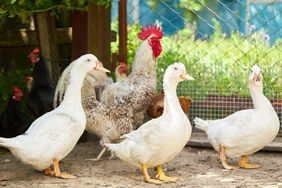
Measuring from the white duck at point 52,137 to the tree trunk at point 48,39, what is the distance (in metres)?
1.99

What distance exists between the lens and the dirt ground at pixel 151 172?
3.49m

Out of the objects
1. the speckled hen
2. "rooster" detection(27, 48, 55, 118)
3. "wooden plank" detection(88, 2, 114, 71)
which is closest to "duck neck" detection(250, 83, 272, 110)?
the speckled hen

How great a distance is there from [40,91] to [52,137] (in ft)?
5.40

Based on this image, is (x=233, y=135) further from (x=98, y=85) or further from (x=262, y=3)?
(x=262, y=3)

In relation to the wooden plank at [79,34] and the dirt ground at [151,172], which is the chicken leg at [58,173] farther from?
the wooden plank at [79,34]

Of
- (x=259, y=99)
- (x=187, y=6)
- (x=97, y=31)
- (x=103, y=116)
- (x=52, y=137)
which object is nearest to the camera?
(x=52, y=137)

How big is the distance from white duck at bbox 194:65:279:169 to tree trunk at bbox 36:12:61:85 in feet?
8.55

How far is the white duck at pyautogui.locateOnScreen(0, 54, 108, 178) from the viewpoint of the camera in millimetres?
3414

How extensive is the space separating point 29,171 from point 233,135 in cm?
205

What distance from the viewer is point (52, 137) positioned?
349cm

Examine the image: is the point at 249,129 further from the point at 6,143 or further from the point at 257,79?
the point at 6,143

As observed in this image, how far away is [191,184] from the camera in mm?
3525

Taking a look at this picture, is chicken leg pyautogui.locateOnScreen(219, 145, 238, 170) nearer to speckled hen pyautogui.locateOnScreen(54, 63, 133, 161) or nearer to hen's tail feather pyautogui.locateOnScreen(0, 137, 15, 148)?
speckled hen pyautogui.locateOnScreen(54, 63, 133, 161)

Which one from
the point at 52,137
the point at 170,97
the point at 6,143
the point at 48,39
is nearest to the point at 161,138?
the point at 170,97
